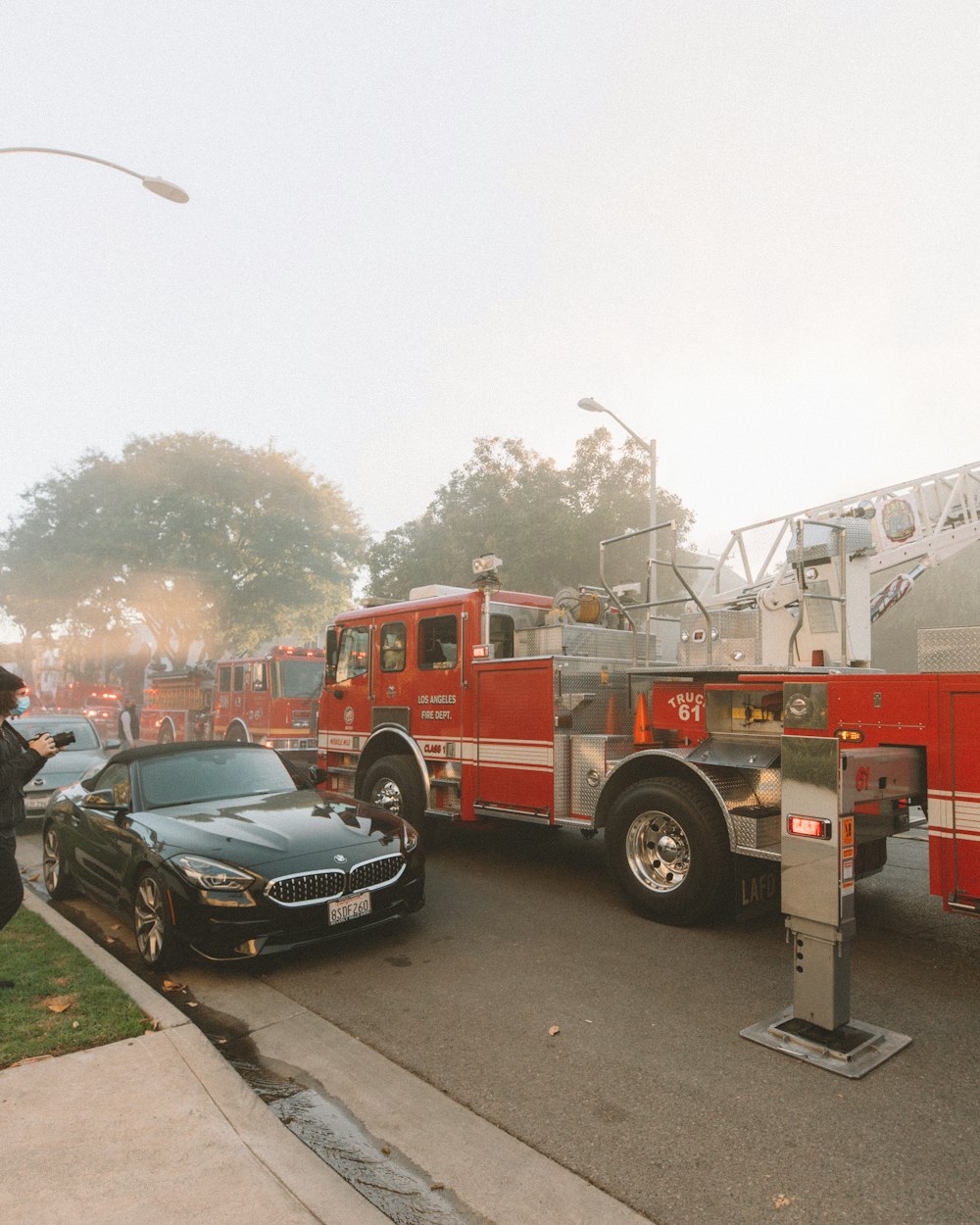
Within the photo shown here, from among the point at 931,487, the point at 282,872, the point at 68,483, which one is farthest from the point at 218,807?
the point at 68,483

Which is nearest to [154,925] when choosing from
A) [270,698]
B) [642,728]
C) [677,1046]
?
[677,1046]

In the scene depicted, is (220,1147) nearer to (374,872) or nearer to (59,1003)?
(59,1003)

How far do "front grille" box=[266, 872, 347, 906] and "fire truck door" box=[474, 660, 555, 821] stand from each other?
2.35 metres

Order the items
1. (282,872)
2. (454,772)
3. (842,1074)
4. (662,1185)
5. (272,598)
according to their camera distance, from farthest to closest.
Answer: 1. (272,598)
2. (454,772)
3. (282,872)
4. (842,1074)
5. (662,1185)

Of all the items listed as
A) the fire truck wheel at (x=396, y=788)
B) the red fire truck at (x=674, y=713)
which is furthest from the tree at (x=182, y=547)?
the fire truck wheel at (x=396, y=788)

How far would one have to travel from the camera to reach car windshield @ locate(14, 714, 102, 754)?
11945 mm

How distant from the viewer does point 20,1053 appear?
12.3ft

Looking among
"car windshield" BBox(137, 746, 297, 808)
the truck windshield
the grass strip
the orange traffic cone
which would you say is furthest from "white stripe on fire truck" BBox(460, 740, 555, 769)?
the truck windshield

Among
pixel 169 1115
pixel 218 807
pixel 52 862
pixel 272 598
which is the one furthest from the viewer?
pixel 272 598

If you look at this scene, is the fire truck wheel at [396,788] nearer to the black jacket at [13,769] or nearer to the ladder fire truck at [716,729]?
the ladder fire truck at [716,729]

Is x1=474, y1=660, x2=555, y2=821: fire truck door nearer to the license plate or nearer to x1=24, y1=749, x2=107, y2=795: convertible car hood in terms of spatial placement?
the license plate

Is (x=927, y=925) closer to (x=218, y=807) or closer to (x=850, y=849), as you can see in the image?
(x=850, y=849)

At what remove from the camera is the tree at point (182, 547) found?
32.3 metres

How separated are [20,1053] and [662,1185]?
9.57 ft
